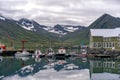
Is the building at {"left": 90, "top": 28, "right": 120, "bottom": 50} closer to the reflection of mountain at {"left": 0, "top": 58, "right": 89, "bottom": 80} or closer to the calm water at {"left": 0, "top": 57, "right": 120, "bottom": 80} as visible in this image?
the calm water at {"left": 0, "top": 57, "right": 120, "bottom": 80}

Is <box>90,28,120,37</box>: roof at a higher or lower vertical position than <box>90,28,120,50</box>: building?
higher

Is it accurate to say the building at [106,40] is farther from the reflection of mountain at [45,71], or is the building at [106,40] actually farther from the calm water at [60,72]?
the reflection of mountain at [45,71]

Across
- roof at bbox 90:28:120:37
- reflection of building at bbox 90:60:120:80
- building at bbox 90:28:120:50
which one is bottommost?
reflection of building at bbox 90:60:120:80

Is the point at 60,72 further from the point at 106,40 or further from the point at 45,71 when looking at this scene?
the point at 106,40

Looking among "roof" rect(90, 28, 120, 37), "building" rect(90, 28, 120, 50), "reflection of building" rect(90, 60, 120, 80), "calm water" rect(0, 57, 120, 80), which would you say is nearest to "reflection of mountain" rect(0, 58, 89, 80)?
"calm water" rect(0, 57, 120, 80)

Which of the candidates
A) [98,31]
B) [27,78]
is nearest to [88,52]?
[98,31]

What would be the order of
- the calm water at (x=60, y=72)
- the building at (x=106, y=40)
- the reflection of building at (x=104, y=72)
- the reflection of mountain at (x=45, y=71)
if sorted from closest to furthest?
the calm water at (x=60, y=72)
the reflection of building at (x=104, y=72)
the reflection of mountain at (x=45, y=71)
the building at (x=106, y=40)

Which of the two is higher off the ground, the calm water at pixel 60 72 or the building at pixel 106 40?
the building at pixel 106 40

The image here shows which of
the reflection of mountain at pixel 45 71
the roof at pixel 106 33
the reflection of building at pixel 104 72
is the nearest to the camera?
the reflection of building at pixel 104 72

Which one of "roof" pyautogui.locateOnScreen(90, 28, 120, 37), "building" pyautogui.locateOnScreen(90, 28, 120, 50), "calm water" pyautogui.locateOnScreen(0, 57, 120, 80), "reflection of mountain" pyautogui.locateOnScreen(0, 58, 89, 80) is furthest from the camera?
"roof" pyautogui.locateOnScreen(90, 28, 120, 37)

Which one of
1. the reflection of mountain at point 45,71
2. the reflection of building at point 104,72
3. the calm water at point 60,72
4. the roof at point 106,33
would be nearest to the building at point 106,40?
the roof at point 106,33

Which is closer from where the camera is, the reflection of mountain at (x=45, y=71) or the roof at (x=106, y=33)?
the reflection of mountain at (x=45, y=71)

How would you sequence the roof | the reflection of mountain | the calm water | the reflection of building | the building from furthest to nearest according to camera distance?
the roof → the building → the reflection of mountain → the reflection of building → the calm water

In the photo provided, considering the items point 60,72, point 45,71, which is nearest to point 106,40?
point 45,71
